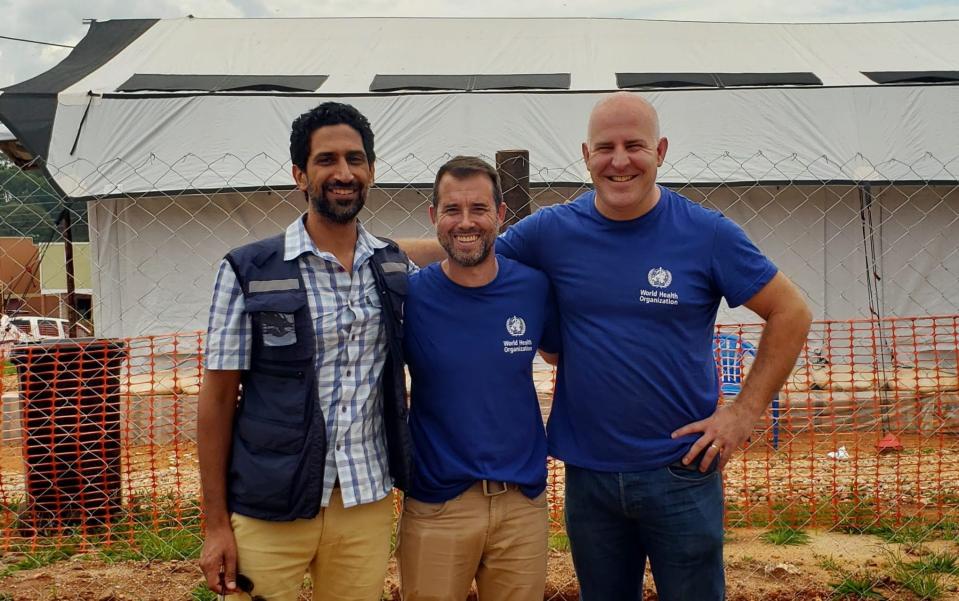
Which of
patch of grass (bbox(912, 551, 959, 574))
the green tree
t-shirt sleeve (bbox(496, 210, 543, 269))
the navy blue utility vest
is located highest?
the green tree

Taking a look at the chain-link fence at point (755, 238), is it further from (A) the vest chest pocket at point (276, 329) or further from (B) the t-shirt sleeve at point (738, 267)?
(A) the vest chest pocket at point (276, 329)

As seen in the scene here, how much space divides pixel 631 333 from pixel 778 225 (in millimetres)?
7414

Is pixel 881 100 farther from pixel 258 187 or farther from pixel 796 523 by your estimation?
pixel 258 187

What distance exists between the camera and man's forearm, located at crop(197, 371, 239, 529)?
2.57 m

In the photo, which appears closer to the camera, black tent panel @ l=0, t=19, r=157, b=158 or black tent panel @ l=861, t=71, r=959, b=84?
black tent panel @ l=0, t=19, r=157, b=158

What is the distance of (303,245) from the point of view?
2.61 meters

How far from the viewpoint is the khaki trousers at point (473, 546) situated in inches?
106

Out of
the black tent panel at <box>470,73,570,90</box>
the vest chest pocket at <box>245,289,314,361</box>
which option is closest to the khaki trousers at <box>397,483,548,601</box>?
the vest chest pocket at <box>245,289,314,361</box>

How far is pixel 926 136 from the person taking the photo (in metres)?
9.41

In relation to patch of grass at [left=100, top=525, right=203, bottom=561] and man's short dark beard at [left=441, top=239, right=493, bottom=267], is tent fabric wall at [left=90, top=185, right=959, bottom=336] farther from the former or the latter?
man's short dark beard at [left=441, top=239, right=493, bottom=267]

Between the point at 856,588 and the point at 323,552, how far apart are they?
2768mm

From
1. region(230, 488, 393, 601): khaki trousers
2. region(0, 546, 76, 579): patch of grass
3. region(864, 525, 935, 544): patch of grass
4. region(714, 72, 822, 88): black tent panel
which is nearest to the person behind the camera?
region(230, 488, 393, 601): khaki trousers

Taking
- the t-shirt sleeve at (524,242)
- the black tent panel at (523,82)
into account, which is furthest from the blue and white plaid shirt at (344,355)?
the black tent panel at (523,82)

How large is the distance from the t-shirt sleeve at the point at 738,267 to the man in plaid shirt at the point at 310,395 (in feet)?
3.15
